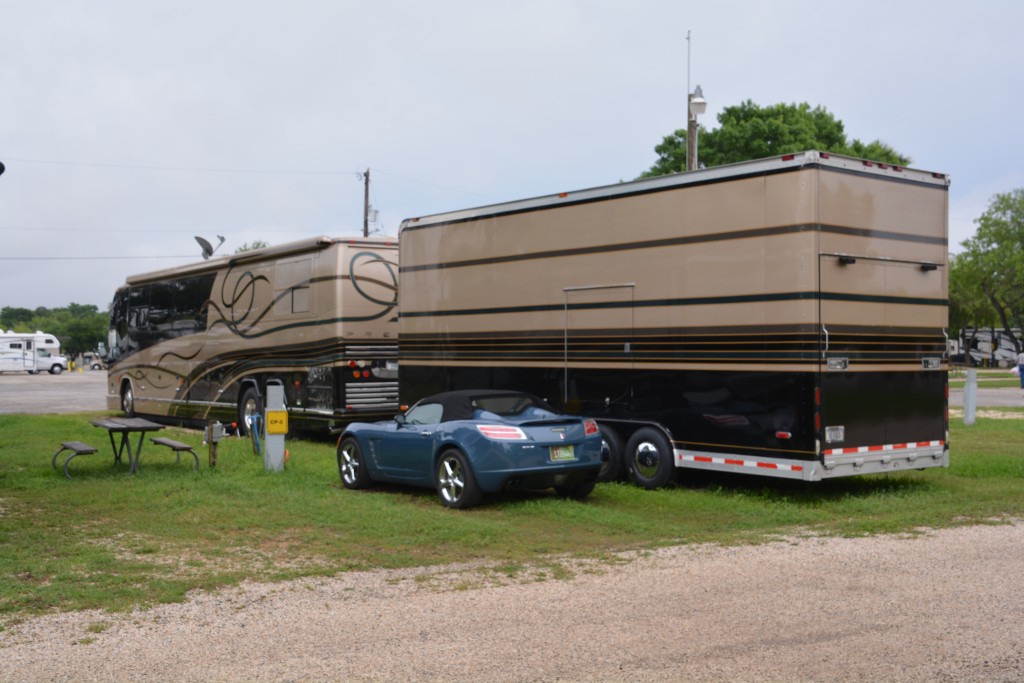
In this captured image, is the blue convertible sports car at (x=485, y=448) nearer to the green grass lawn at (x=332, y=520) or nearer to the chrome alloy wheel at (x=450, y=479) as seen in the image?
the chrome alloy wheel at (x=450, y=479)

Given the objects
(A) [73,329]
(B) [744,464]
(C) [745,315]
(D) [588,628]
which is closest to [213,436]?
(B) [744,464]

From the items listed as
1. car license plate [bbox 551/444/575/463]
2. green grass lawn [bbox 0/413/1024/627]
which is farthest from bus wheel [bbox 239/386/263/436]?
car license plate [bbox 551/444/575/463]

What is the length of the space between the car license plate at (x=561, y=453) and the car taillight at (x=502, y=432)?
369mm

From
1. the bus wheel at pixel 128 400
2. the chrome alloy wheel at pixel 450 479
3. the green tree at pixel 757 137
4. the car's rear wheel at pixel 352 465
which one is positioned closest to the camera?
the chrome alloy wheel at pixel 450 479

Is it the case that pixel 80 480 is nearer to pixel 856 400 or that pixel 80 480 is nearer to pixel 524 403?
pixel 524 403

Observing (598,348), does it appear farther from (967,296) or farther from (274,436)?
(967,296)

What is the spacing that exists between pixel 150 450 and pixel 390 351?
13.9 feet

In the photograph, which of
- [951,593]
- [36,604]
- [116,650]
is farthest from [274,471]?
[951,593]

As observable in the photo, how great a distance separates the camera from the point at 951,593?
7.12 metres

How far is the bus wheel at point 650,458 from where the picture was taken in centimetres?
1223

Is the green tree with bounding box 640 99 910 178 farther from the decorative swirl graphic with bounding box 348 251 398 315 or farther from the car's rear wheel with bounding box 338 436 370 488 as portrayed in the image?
the car's rear wheel with bounding box 338 436 370 488

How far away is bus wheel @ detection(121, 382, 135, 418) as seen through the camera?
25234 mm

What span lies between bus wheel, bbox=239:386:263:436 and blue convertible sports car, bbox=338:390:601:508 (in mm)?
7928

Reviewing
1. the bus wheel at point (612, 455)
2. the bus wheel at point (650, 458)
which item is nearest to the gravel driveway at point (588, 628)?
the bus wheel at point (650, 458)
